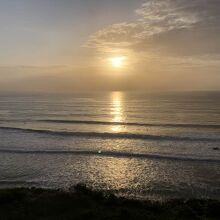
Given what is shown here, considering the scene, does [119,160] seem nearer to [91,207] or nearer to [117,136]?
[91,207]

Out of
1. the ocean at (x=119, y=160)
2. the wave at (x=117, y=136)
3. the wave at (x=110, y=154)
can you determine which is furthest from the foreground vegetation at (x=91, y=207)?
the wave at (x=117, y=136)

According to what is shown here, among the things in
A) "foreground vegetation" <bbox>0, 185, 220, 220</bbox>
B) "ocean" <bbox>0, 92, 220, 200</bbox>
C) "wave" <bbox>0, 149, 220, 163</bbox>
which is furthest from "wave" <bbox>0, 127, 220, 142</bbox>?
"foreground vegetation" <bbox>0, 185, 220, 220</bbox>

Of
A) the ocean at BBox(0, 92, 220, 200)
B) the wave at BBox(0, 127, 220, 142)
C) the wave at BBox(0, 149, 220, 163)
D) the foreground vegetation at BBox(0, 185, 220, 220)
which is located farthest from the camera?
the wave at BBox(0, 127, 220, 142)

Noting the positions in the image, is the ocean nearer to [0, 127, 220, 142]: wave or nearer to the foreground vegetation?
[0, 127, 220, 142]: wave

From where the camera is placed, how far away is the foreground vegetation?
1427 cm

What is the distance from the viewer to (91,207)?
15.4m

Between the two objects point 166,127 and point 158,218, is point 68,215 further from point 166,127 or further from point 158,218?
point 166,127

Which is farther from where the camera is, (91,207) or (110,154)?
(110,154)

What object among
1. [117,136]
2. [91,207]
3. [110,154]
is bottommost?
[117,136]

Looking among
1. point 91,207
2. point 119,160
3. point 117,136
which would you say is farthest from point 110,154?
point 91,207

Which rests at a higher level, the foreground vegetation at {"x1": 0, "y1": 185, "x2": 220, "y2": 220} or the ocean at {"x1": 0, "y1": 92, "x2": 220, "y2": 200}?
the foreground vegetation at {"x1": 0, "y1": 185, "x2": 220, "y2": 220}

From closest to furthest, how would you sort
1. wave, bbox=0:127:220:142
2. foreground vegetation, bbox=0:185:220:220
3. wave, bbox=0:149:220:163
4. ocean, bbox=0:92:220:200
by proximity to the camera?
foreground vegetation, bbox=0:185:220:220 < ocean, bbox=0:92:220:200 < wave, bbox=0:149:220:163 < wave, bbox=0:127:220:142

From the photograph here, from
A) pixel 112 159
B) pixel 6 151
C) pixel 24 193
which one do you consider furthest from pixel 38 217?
pixel 6 151

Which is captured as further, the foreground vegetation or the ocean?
the ocean
